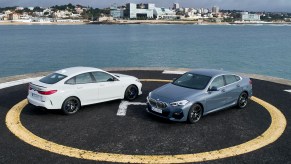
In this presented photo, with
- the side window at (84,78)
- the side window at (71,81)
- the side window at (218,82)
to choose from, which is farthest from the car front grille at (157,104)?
the side window at (71,81)

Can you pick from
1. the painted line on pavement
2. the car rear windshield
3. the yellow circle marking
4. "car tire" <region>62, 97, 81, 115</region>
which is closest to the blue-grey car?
the painted line on pavement

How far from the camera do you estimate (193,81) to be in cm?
1115

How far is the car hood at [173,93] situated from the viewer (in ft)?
32.7

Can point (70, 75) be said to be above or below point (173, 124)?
above

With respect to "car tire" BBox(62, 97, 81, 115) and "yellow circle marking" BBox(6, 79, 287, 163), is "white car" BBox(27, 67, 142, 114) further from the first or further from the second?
"yellow circle marking" BBox(6, 79, 287, 163)

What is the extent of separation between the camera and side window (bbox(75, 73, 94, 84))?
11.2 m

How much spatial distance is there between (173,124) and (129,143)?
6.80ft

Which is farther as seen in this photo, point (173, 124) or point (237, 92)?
point (237, 92)

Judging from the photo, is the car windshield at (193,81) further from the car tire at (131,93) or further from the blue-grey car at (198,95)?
the car tire at (131,93)

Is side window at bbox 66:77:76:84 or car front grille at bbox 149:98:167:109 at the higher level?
side window at bbox 66:77:76:84

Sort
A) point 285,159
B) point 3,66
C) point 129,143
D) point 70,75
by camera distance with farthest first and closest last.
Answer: point 3,66
point 70,75
point 129,143
point 285,159

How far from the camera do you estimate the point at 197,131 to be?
948 cm

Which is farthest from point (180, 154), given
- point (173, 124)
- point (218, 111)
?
point (218, 111)

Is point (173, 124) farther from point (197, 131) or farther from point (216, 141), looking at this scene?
point (216, 141)
